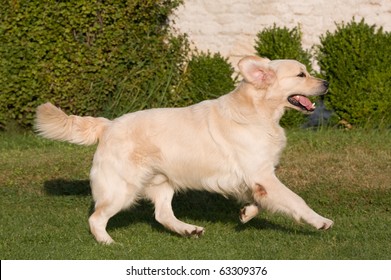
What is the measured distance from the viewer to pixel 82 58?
526 inches

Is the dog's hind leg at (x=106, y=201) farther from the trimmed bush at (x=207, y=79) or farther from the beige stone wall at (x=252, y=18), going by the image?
the beige stone wall at (x=252, y=18)

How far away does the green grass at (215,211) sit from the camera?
7949 millimetres

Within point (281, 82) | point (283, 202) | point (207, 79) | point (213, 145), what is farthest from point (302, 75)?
point (207, 79)

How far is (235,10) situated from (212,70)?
1184 mm

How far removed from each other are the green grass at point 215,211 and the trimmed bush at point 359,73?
1.45 feet

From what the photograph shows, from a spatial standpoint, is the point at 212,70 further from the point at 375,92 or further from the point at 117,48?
the point at 375,92

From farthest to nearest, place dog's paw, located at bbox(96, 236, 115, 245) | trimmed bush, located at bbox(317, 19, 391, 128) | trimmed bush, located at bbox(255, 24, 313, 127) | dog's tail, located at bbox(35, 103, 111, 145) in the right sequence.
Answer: trimmed bush, located at bbox(255, 24, 313, 127) → trimmed bush, located at bbox(317, 19, 391, 128) → dog's tail, located at bbox(35, 103, 111, 145) → dog's paw, located at bbox(96, 236, 115, 245)

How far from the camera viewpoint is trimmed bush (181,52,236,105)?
45.2 feet

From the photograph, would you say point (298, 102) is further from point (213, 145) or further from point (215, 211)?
point (215, 211)

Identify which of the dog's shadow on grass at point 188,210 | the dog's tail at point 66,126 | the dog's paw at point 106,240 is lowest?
the dog's shadow on grass at point 188,210

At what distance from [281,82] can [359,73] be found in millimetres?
5087

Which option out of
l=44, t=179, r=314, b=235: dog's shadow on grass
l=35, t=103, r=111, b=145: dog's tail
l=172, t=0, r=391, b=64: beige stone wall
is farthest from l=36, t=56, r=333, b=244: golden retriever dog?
l=172, t=0, r=391, b=64: beige stone wall

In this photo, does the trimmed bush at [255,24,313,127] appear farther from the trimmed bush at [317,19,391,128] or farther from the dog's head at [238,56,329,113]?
the dog's head at [238,56,329,113]

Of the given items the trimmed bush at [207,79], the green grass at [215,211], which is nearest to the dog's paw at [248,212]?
the green grass at [215,211]
